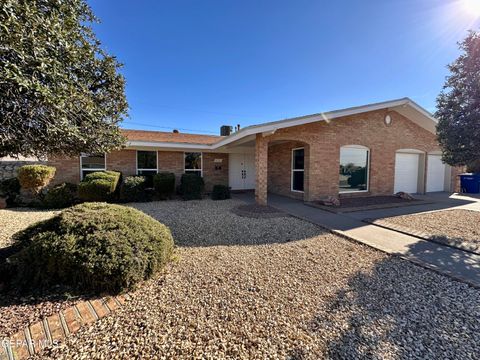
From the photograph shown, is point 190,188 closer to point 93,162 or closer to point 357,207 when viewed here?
point 93,162

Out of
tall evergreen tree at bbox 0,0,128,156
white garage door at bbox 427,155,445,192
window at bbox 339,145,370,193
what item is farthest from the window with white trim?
white garage door at bbox 427,155,445,192

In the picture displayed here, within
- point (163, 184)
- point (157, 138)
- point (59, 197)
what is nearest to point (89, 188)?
point (59, 197)

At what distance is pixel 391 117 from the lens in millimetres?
10828

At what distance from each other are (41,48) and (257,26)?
7699 millimetres

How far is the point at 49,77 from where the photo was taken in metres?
2.41

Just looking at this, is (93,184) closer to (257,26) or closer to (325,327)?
(257,26)

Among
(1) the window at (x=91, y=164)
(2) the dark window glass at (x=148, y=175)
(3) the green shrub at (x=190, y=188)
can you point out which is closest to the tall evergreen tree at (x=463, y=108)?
Result: (3) the green shrub at (x=190, y=188)

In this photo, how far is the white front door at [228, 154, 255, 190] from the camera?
1343 cm

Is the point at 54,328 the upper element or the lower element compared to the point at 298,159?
lower

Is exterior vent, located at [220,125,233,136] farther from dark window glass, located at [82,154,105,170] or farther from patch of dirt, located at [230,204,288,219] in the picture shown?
patch of dirt, located at [230,204,288,219]

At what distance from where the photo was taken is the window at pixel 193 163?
1217cm

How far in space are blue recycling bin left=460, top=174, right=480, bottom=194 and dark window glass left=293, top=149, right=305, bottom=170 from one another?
11.6 m

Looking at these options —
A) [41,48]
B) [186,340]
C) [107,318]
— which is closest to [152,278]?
[107,318]

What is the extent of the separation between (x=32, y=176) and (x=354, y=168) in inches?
547
